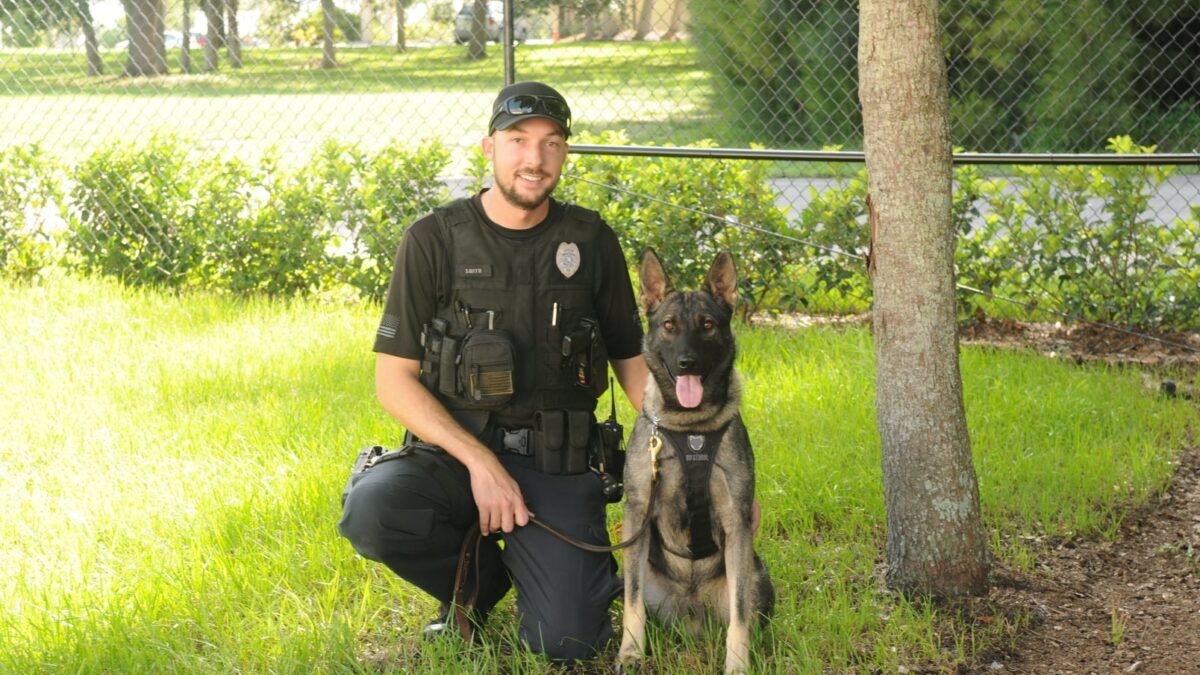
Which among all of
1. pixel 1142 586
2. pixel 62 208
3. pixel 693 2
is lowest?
pixel 1142 586


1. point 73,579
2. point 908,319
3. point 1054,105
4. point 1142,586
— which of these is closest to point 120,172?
point 73,579

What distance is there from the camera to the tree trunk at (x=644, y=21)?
30.1ft

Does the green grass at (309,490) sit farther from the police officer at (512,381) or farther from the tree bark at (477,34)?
the tree bark at (477,34)

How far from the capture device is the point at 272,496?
453 cm

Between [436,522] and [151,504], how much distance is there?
1.65m

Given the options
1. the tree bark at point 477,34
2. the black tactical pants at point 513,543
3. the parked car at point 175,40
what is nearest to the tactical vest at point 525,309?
the black tactical pants at point 513,543

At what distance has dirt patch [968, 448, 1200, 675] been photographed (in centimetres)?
340

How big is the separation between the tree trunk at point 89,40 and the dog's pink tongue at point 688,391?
8207 millimetres

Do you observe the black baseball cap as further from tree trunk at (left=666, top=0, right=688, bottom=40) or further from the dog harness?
tree trunk at (left=666, top=0, right=688, bottom=40)

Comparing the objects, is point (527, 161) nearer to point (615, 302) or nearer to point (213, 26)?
point (615, 302)

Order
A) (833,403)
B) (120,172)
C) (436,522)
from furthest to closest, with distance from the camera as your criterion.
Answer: (120,172) < (833,403) < (436,522)

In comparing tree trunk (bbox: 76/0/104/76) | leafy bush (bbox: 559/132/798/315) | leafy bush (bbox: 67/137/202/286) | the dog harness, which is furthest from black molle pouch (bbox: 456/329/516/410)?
tree trunk (bbox: 76/0/104/76)

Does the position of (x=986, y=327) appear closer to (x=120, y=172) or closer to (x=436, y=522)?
(x=436, y=522)

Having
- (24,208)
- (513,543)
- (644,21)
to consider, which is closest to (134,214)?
(24,208)
